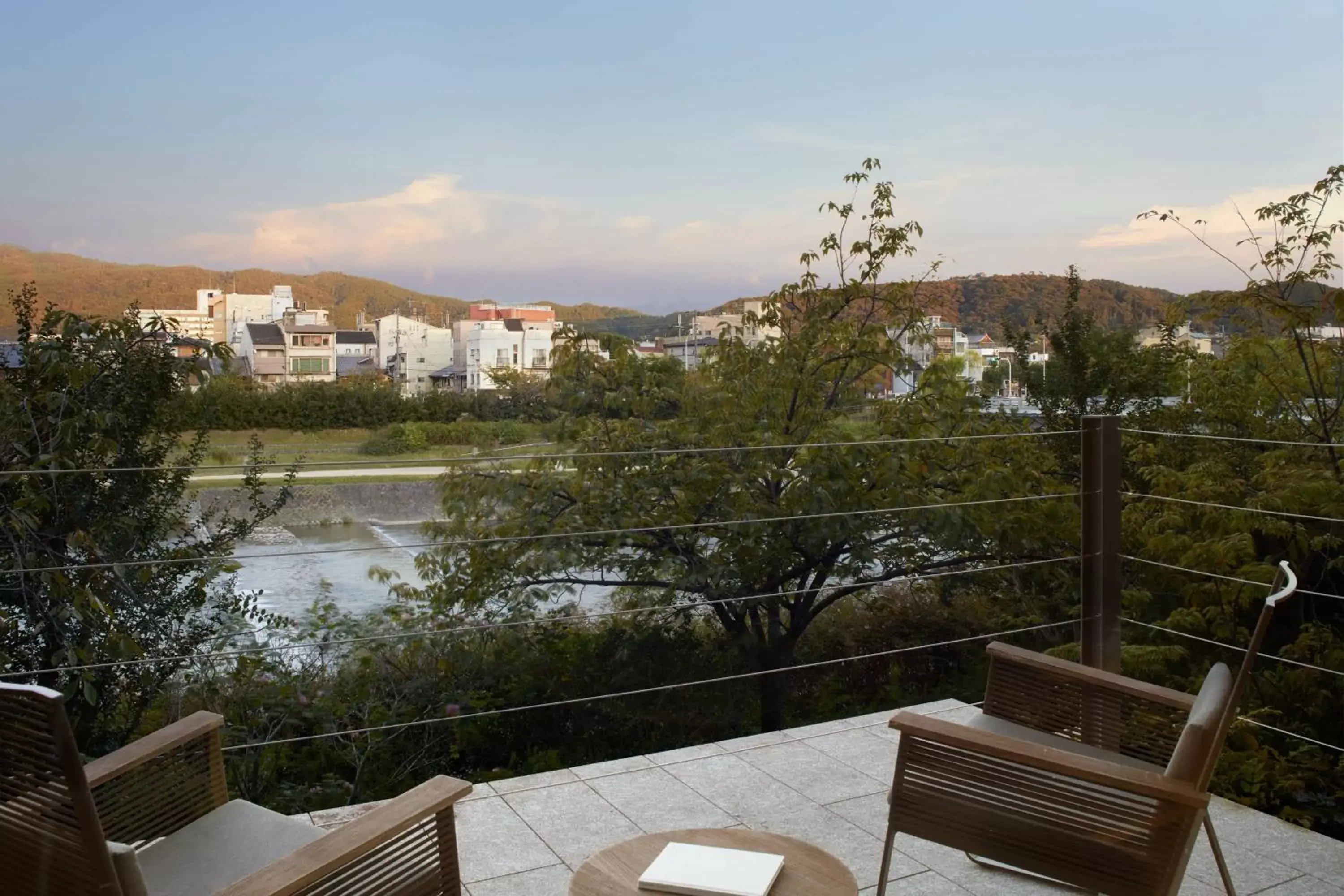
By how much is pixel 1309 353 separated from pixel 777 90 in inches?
355

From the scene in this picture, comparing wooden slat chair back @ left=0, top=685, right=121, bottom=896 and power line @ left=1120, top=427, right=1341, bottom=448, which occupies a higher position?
power line @ left=1120, top=427, right=1341, bottom=448

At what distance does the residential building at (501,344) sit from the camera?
19.5 feet

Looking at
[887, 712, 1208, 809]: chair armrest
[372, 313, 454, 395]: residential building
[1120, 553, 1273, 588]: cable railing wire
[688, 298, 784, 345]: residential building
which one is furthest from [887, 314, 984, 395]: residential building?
[887, 712, 1208, 809]: chair armrest

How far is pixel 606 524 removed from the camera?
5.14 metres

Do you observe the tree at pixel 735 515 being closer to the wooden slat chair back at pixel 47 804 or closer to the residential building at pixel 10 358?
the residential building at pixel 10 358

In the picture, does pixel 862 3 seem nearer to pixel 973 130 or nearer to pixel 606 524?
pixel 973 130

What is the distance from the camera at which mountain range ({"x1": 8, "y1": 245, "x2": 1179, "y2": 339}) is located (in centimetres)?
455

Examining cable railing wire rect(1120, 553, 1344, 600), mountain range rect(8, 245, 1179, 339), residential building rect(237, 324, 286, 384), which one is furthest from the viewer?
residential building rect(237, 324, 286, 384)

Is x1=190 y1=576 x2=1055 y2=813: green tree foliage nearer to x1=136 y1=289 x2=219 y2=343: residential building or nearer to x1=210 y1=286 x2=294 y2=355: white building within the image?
x1=136 y1=289 x2=219 y2=343: residential building

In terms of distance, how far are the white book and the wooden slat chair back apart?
0.77m

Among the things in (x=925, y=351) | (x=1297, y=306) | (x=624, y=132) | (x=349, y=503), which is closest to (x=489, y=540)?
(x=349, y=503)

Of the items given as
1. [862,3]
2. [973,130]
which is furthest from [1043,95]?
[862,3]

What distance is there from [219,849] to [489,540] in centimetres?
97

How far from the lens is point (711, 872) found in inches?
69.6
